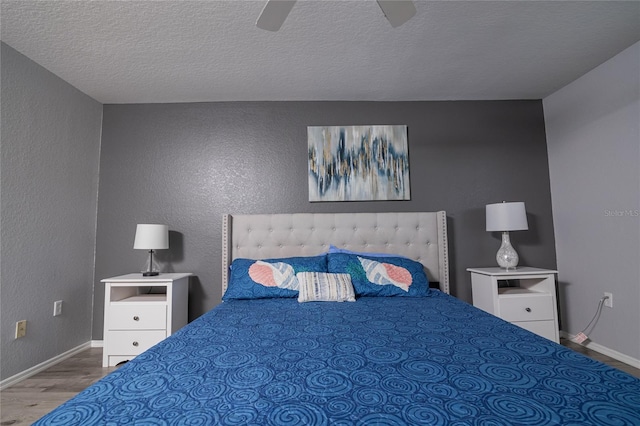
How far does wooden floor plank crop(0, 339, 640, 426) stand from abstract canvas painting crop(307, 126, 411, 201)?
2082 mm

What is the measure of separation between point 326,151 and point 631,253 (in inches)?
98.0

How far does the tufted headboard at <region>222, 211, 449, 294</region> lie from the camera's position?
2.82 m

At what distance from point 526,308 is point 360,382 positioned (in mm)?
2195

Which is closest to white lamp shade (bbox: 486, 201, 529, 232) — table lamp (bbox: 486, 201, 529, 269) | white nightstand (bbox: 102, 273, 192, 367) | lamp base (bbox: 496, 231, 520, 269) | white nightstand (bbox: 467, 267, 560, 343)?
table lamp (bbox: 486, 201, 529, 269)

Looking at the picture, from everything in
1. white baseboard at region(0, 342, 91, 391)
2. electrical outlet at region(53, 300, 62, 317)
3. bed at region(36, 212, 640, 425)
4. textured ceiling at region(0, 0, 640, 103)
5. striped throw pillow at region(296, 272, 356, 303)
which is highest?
textured ceiling at region(0, 0, 640, 103)

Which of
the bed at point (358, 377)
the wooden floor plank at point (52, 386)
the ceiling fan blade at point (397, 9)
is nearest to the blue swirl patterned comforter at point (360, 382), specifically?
the bed at point (358, 377)

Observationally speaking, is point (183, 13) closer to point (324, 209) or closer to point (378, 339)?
point (324, 209)

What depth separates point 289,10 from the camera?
130 cm

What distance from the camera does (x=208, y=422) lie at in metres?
0.71

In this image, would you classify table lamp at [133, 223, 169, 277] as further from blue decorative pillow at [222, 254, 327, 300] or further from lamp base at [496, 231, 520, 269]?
lamp base at [496, 231, 520, 269]

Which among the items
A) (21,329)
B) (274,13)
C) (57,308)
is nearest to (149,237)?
(57,308)

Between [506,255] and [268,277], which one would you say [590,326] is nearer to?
[506,255]

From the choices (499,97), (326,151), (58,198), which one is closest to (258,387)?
(326,151)

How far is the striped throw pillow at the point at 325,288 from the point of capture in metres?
2.10
